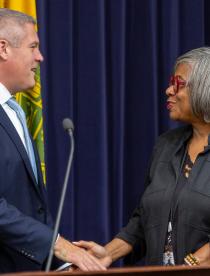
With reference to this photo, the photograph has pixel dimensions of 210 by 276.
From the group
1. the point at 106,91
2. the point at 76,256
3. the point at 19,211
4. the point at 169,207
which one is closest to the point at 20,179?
the point at 19,211

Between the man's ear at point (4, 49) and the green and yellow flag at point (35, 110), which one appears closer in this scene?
the man's ear at point (4, 49)

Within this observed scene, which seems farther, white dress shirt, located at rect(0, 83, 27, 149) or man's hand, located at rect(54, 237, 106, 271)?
white dress shirt, located at rect(0, 83, 27, 149)

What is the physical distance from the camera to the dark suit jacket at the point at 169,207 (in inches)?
96.3

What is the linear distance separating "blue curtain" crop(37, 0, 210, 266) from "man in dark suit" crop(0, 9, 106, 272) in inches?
28.1

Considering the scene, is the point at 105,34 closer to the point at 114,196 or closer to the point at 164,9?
the point at 164,9

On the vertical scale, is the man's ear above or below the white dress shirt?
above

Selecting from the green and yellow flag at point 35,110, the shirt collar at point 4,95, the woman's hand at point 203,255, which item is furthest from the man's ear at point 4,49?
the woman's hand at point 203,255

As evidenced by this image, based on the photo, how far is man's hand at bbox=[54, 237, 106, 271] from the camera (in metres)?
2.09

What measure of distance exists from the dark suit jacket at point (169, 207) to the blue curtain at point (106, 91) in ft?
1.77

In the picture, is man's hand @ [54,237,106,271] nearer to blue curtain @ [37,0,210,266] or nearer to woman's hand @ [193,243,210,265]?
woman's hand @ [193,243,210,265]

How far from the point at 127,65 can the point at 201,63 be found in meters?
0.78

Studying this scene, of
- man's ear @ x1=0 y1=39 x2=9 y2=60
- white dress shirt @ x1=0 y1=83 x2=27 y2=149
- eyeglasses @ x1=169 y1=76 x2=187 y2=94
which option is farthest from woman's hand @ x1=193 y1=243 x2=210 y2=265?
man's ear @ x1=0 y1=39 x2=9 y2=60

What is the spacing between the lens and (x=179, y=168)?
2.57 meters

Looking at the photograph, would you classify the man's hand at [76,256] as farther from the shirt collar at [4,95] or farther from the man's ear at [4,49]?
the man's ear at [4,49]
